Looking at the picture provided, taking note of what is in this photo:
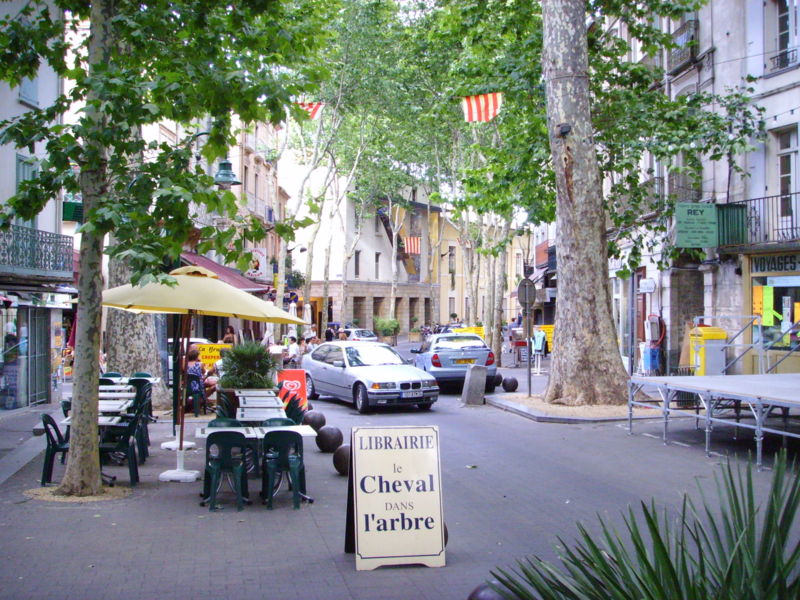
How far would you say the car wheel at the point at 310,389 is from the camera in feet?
68.2

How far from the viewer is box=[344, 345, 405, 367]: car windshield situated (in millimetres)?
18875

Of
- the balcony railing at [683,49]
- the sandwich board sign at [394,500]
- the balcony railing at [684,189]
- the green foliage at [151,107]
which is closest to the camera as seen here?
the sandwich board sign at [394,500]

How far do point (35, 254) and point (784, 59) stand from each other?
1746 cm

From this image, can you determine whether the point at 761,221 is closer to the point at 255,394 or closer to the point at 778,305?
the point at 778,305

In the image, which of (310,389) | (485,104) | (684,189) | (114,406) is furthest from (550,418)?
(684,189)

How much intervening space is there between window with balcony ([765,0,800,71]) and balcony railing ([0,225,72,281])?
667 inches

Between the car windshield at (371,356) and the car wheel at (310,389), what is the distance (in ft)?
6.53

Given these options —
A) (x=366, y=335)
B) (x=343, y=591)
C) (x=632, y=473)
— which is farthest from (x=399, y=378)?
(x=366, y=335)

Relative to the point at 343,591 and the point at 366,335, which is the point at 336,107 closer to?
the point at 366,335

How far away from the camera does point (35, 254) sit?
1688 centimetres

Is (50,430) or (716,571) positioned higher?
(716,571)

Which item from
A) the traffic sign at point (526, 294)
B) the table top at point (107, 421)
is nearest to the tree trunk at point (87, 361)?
the table top at point (107, 421)

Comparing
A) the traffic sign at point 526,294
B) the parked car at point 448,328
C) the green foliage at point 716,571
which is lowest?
the green foliage at point 716,571

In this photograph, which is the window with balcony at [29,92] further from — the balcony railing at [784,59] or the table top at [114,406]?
the balcony railing at [784,59]
